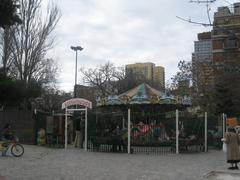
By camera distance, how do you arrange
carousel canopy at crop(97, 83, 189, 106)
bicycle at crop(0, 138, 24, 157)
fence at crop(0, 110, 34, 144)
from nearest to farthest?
bicycle at crop(0, 138, 24, 157) → carousel canopy at crop(97, 83, 189, 106) → fence at crop(0, 110, 34, 144)

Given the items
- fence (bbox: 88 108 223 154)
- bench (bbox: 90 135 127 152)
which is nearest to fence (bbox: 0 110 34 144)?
bench (bbox: 90 135 127 152)

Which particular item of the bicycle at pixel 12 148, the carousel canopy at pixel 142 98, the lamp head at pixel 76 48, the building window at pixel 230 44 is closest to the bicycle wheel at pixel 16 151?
the bicycle at pixel 12 148

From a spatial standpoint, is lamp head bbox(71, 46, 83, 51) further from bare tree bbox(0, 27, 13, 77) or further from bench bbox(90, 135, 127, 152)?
bench bbox(90, 135, 127, 152)

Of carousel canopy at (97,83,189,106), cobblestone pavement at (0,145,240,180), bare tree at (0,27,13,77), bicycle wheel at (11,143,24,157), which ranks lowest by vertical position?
cobblestone pavement at (0,145,240,180)

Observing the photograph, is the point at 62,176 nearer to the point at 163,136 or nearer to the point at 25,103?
the point at 163,136

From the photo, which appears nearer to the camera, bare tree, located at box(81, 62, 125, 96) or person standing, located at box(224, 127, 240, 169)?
person standing, located at box(224, 127, 240, 169)

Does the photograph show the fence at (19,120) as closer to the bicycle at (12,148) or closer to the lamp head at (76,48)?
the bicycle at (12,148)

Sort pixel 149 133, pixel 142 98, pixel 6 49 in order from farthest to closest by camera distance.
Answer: pixel 6 49
pixel 142 98
pixel 149 133

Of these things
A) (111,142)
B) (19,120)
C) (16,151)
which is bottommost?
(16,151)

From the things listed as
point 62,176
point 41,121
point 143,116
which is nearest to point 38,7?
point 41,121

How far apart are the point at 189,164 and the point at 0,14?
1045cm

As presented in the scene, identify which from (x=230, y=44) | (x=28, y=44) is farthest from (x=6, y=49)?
(x=230, y=44)

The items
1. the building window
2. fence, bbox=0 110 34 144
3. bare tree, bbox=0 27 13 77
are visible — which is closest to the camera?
fence, bbox=0 110 34 144

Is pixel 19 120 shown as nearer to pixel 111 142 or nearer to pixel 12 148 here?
pixel 111 142
